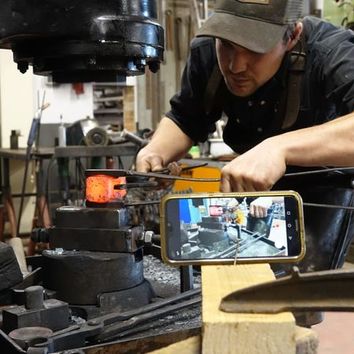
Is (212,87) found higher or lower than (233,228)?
higher

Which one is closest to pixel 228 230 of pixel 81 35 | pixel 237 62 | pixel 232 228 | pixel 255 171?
pixel 232 228

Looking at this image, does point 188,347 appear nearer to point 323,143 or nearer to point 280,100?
point 323,143

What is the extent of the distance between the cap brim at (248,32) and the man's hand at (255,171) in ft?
1.05

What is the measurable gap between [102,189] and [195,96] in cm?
71

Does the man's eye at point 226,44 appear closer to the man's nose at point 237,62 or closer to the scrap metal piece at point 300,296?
the man's nose at point 237,62

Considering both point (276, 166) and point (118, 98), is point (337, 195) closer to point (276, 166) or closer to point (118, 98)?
point (276, 166)

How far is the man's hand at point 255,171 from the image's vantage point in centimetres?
82

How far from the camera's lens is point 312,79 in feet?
4.16

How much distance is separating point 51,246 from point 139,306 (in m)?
0.16

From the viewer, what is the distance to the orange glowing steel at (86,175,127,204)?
2.62 feet

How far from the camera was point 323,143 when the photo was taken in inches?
36.6

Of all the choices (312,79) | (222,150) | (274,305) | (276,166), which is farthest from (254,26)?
(222,150)

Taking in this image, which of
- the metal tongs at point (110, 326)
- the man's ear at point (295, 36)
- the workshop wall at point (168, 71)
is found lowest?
the metal tongs at point (110, 326)

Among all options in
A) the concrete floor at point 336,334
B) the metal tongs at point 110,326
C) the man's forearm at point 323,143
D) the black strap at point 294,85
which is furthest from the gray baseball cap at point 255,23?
the concrete floor at point 336,334
